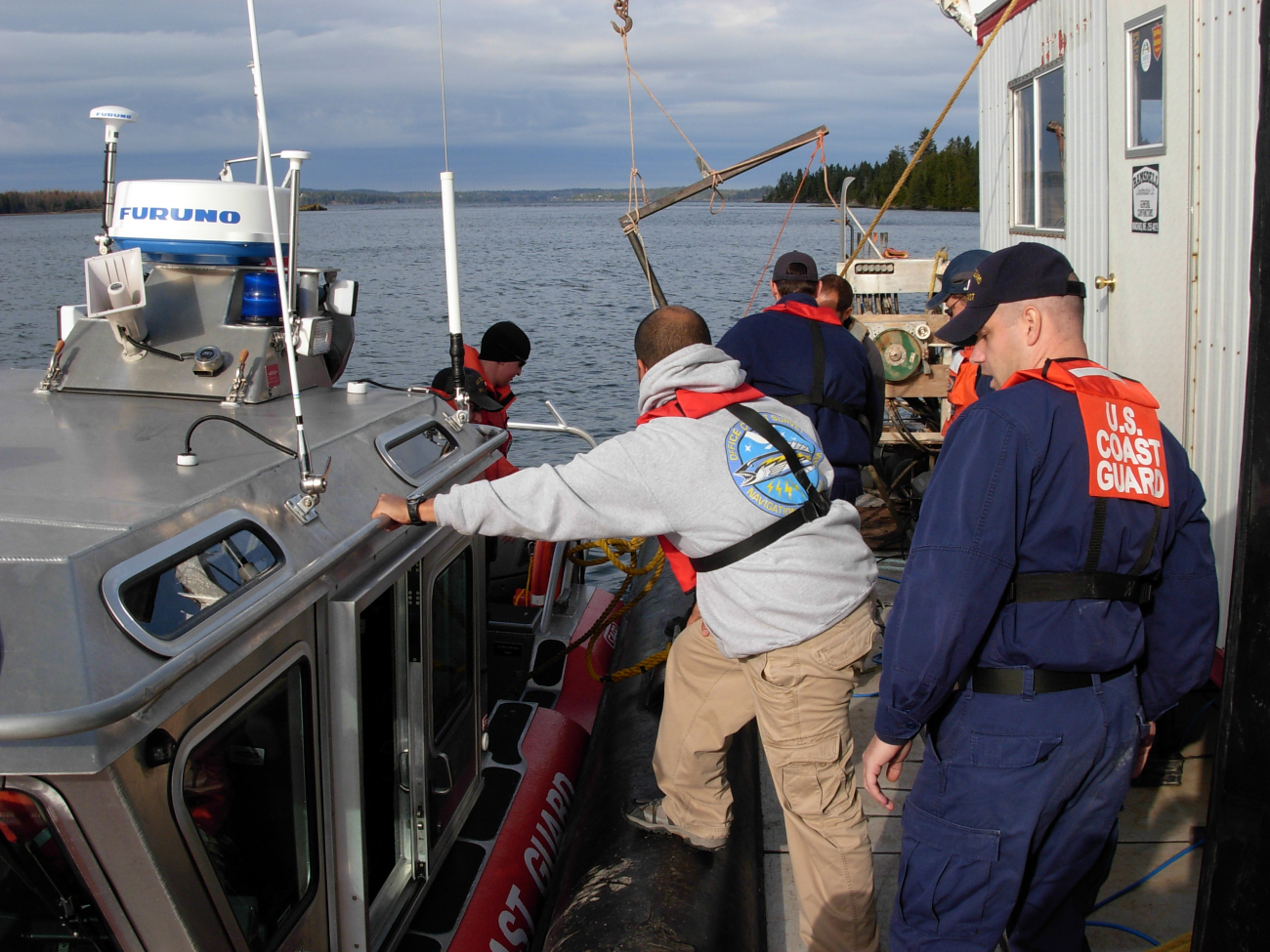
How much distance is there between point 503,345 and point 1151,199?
313 centimetres

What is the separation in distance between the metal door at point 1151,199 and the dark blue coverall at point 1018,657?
86.9 inches

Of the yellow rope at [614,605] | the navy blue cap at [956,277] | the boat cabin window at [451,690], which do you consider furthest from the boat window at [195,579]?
the yellow rope at [614,605]

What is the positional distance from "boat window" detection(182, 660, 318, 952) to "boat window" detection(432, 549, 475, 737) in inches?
30.6

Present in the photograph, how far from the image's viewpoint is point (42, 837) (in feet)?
6.04

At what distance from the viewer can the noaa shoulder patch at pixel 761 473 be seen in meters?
2.79

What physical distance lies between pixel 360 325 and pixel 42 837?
75.2 feet

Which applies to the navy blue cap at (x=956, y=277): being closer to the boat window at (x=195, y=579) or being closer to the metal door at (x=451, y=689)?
the metal door at (x=451, y=689)

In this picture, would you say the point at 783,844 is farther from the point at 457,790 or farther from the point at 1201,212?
the point at 1201,212

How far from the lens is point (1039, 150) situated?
6590mm

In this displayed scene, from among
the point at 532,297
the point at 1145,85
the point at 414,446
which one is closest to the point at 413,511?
the point at 414,446

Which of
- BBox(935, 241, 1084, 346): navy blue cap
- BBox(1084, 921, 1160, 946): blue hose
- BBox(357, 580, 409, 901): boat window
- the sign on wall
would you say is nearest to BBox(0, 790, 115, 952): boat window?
BBox(357, 580, 409, 901): boat window

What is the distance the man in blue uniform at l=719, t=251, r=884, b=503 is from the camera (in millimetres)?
4547

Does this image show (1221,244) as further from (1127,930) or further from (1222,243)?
(1127,930)

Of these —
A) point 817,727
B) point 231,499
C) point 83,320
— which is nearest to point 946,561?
point 817,727
